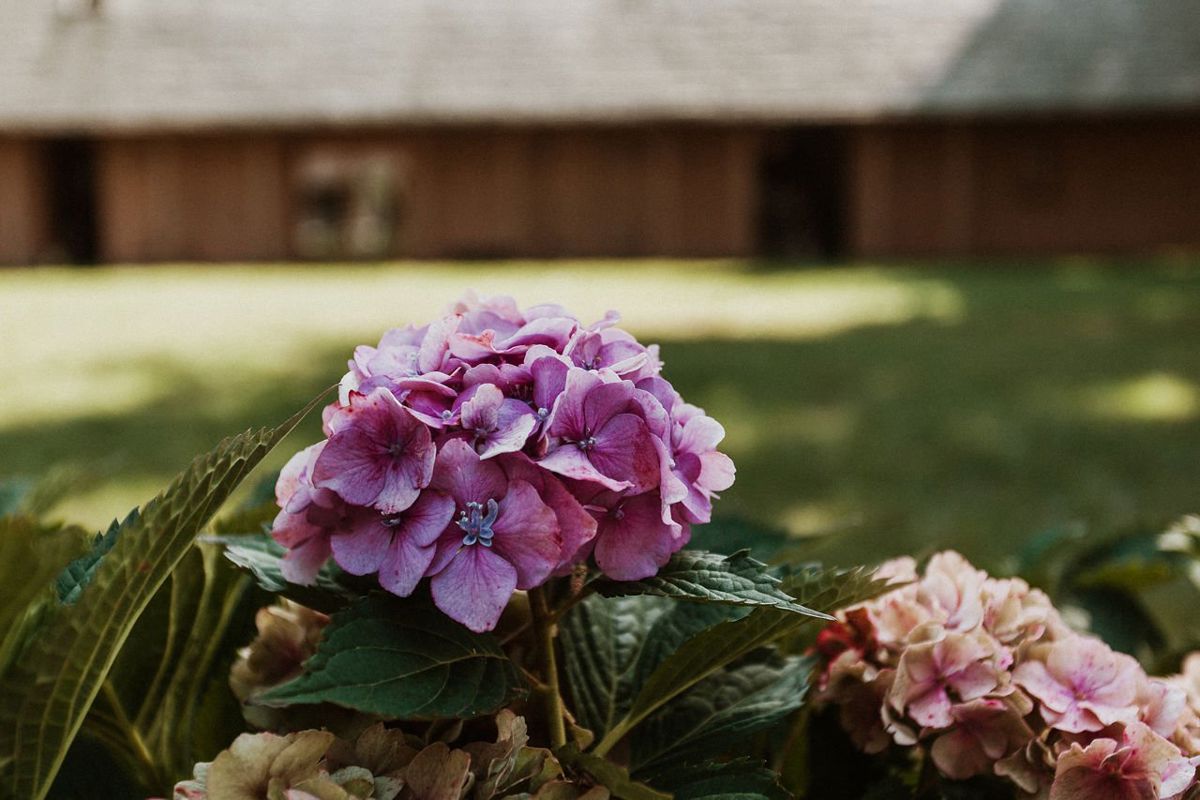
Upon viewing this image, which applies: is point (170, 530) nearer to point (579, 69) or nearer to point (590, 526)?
point (590, 526)

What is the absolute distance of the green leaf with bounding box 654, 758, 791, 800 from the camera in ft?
3.22

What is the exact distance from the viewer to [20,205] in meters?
19.1

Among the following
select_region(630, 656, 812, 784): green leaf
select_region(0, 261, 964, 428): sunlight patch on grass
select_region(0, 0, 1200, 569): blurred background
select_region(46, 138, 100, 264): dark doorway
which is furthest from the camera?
select_region(46, 138, 100, 264): dark doorway

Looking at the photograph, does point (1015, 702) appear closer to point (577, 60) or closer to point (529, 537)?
point (529, 537)

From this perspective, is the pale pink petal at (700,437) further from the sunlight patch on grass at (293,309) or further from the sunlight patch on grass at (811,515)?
the sunlight patch on grass at (293,309)

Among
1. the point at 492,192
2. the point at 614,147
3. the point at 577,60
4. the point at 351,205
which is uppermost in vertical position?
the point at 577,60

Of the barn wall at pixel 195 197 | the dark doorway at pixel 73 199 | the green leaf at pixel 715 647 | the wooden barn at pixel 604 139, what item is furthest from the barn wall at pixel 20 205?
the green leaf at pixel 715 647

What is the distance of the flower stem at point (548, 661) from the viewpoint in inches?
39.1

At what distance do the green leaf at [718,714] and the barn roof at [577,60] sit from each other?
17.6 metres

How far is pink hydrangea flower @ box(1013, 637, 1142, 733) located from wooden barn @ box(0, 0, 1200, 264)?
57.9 ft

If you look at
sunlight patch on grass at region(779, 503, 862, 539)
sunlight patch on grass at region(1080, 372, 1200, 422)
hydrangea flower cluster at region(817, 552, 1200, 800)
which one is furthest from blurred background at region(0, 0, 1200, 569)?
hydrangea flower cluster at region(817, 552, 1200, 800)

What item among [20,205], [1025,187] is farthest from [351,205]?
[1025,187]

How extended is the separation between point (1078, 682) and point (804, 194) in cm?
2075

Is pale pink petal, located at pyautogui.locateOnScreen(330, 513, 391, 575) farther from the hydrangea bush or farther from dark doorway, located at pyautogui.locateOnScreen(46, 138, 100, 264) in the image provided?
dark doorway, located at pyautogui.locateOnScreen(46, 138, 100, 264)
